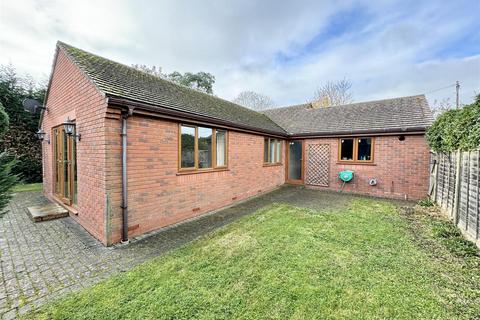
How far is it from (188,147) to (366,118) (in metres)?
9.13

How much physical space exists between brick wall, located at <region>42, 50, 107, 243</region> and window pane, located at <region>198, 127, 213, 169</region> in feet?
8.28

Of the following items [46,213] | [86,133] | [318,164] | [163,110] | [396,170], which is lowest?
[46,213]

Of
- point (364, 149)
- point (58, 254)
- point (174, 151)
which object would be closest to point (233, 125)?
point (174, 151)

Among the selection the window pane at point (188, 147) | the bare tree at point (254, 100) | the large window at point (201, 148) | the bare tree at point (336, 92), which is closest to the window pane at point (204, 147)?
the large window at point (201, 148)

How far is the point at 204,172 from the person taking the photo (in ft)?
20.2

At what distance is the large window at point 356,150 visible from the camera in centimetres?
931

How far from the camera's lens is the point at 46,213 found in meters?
5.59

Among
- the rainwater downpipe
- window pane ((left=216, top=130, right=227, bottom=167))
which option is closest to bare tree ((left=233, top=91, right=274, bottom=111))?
window pane ((left=216, top=130, right=227, bottom=167))

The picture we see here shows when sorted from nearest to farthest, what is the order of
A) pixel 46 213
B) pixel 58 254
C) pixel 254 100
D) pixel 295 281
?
pixel 295 281 → pixel 58 254 → pixel 46 213 → pixel 254 100

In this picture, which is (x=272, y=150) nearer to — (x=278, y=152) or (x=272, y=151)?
(x=272, y=151)

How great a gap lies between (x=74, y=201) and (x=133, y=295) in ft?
15.6

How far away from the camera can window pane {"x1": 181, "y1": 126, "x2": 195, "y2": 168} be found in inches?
218

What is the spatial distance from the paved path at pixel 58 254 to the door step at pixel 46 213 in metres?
0.17

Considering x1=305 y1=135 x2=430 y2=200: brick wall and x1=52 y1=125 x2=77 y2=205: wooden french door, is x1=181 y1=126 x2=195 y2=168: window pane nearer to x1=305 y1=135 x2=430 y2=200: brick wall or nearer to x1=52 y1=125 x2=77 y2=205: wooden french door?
x1=52 y1=125 x2=77 y2=205: wooden french door
